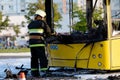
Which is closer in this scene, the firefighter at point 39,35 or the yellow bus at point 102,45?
the yellow bus at point 102,45

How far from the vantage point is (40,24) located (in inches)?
443

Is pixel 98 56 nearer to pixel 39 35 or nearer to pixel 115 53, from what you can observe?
pixel 115 53

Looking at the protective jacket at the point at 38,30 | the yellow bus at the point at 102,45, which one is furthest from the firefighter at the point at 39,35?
the yellow bus at the point at 102,45

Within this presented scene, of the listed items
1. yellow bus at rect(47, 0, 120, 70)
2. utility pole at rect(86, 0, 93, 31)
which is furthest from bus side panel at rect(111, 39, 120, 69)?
utility pole at rect(86, 0, 93, 31)

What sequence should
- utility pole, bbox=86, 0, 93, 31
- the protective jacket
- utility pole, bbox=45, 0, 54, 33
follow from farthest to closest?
utility pole, bbox=45, 0, 54, 33
utility pole, bbox=86, 0, 93, 31
the protective jacket

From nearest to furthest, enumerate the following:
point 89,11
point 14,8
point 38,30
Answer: point 38,30 < point 89,11 < point 14,8

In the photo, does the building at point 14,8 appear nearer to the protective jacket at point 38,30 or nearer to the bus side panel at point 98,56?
the protective jacket at point 38,30

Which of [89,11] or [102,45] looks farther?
[89,11]

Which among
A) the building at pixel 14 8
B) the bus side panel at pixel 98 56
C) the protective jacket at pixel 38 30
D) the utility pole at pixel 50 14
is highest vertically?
the building at pixel 14 8

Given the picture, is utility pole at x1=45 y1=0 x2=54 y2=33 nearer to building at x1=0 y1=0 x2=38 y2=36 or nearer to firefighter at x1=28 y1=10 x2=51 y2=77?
firefighter at x1=28 y1=10 x2=51 y2=77

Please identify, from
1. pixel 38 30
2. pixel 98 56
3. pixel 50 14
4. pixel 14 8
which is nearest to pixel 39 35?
pixel 38 30

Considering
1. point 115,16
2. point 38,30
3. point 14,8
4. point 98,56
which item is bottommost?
point 98,56

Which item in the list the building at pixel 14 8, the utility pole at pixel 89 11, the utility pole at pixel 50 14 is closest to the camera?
the utility pole at pixel 89 11

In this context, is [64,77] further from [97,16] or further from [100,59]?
[97,16]
